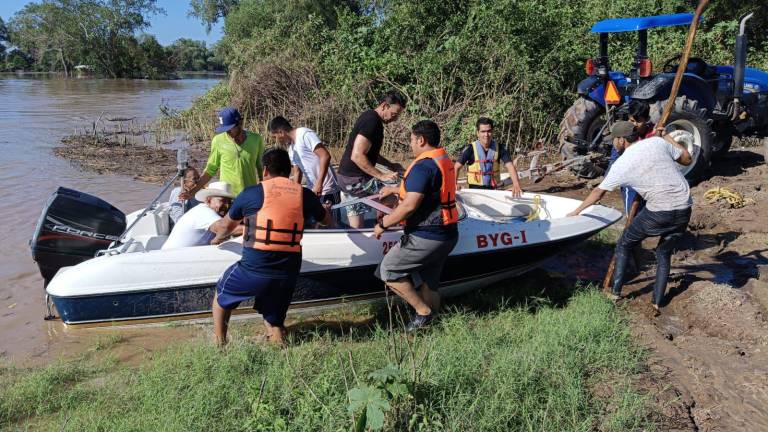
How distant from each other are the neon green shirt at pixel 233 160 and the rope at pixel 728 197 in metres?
5.40

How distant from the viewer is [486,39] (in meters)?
10.9

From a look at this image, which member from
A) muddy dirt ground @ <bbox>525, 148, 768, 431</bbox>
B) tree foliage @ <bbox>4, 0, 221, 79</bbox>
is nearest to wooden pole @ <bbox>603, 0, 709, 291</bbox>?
muddy dirt ground @ <bbox>525, 148, 768, 431</bbox>

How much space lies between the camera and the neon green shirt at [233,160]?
5.00m

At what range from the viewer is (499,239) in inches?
184

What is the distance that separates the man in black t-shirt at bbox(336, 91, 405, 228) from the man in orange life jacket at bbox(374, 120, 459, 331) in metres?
0.71

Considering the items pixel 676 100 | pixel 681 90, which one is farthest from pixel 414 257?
pixel 681 90

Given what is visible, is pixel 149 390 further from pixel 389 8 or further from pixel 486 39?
pixel 389 8

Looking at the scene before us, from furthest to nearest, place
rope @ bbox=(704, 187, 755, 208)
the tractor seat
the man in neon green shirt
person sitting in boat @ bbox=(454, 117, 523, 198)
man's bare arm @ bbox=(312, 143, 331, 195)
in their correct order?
the tractor seat
rope @ bbox=(704, 187, 755, 208)
person sitting in boat @ bbox=(454, 117, 523, 198)
the man in neon green shirt
man's bare arm @ bbox=(312, 143, 331, 195)

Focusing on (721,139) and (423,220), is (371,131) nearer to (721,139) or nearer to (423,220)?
(423,220)

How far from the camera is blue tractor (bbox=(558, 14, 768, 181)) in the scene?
713 cm

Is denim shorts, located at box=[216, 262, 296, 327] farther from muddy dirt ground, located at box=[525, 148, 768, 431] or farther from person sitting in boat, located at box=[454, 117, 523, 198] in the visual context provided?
person sitting in boat, located at box=[454, 117, 523, 198]

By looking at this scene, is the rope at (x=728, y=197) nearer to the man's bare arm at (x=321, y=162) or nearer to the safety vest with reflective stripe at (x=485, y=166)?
the safety vest with reflective stripe at (x=485, y=166)

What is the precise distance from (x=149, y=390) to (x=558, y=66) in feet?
31.0

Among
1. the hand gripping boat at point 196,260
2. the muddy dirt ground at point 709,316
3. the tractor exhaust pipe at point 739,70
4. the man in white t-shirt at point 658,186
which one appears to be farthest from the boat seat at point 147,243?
the tractor exhaust pipe at point 739,70
